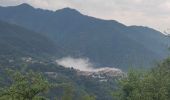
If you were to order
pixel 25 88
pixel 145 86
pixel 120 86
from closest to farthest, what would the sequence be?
pixel 25 88 → pixel 145 86 → pixel 120 86

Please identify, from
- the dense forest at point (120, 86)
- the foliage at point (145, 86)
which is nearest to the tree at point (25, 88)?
the dense forest at point (120, 86)

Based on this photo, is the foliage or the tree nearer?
the tree

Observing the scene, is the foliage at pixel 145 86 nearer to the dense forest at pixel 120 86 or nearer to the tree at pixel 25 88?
the dense forest at pixel 120 86

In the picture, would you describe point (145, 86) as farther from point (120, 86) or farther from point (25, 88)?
point (25, 88)

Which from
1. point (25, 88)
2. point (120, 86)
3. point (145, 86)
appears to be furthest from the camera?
point (120, 86)

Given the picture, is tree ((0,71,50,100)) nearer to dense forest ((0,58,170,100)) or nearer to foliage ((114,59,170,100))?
dense forest ((0,58,170,100))

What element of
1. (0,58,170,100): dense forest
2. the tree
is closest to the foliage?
(0,58,170,100): dense forest

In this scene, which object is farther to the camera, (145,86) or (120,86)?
(120,86)

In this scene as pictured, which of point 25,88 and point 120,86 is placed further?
point 120,86

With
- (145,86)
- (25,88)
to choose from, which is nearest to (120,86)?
(145,86)

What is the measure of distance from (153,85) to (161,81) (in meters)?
2.47

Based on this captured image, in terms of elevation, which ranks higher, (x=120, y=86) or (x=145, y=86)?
(x=120, y=86)

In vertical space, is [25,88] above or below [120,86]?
below

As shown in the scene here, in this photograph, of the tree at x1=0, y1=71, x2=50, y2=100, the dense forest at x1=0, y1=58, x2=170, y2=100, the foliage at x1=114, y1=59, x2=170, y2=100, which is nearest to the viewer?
the tree at x1=0, y1=71, x2=50, y2=100
